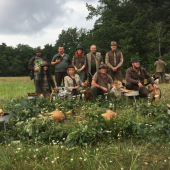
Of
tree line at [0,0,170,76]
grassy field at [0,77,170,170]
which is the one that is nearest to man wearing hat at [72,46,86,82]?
grassy field at [0,77,170,170]

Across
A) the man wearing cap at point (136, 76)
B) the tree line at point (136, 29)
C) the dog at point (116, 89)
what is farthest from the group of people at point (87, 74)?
the tree line at point (136, 29)

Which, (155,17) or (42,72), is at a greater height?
(155,17)

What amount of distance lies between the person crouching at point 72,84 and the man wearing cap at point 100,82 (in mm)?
526

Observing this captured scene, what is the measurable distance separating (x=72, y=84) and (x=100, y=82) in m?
0.94

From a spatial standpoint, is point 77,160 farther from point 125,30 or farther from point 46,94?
point 125,30

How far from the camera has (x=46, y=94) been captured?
6684 millimetres

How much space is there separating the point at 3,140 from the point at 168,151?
2605mm

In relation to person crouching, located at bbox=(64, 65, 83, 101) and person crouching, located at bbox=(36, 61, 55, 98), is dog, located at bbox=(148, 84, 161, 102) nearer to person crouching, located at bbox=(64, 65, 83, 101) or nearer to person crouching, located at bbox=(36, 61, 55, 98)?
person crouching, located at bbox=(64, 65, 83, 101)

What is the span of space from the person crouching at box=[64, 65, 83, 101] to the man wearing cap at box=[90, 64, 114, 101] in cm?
53

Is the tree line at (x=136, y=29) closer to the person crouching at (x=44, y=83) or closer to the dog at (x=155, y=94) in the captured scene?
the dog at (x=155, y=94)

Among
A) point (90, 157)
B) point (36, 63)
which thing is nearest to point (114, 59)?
point (36, 63)

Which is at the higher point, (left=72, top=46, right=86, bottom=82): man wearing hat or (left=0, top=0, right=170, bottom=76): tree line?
(left=0, top=0, right=170, bottom=76): tree line

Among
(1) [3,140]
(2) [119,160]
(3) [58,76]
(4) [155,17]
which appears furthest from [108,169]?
(4) [155,17]

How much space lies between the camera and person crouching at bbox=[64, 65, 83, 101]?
6.21 meters
